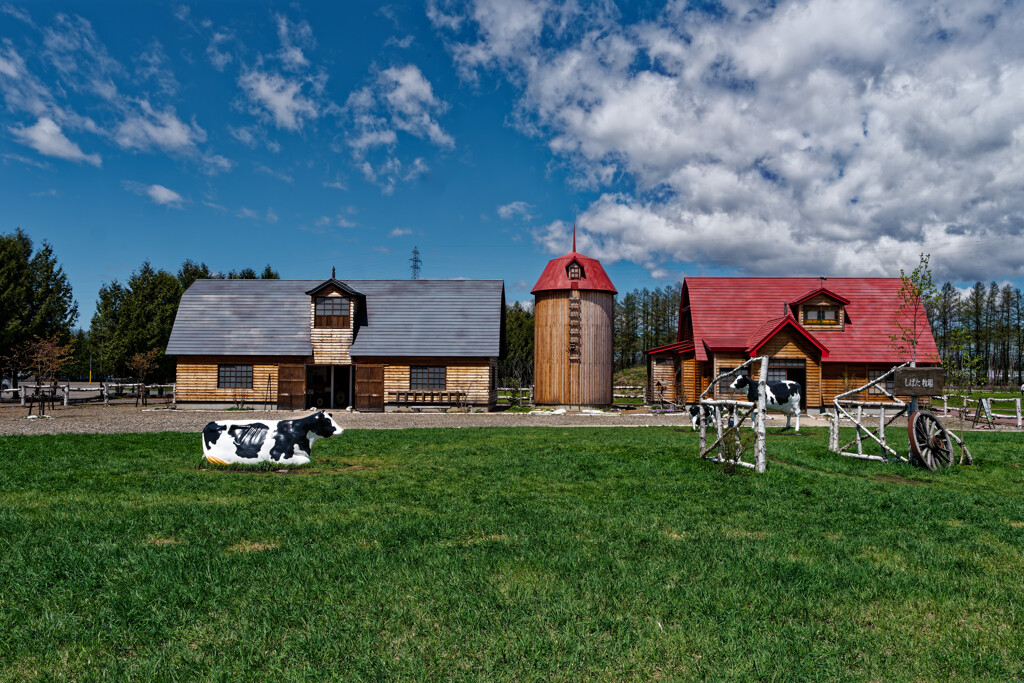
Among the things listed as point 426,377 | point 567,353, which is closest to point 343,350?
point 426,377

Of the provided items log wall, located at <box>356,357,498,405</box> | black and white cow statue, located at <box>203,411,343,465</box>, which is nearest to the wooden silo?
log wall, located at <box>356,357,498,405</box>

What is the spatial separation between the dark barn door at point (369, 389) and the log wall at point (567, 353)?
385 inches

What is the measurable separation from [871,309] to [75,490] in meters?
38.3

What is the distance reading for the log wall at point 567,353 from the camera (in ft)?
118

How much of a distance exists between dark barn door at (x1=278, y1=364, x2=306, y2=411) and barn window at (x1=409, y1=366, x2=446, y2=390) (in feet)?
19.8

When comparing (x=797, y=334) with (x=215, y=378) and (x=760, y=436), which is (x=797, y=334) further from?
(x=215, y=378)

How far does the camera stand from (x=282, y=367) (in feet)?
108

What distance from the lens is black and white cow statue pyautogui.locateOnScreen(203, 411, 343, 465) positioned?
38.8 feet

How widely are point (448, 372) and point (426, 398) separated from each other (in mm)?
1899

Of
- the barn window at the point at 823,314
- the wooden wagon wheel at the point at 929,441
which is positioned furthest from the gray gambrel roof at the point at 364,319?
the wooden wagon wheel at the point at 929,441

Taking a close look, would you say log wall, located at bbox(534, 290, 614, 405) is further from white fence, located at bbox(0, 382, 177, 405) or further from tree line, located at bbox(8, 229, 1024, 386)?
white fence, located at bbox(0, 382, 177, 405)

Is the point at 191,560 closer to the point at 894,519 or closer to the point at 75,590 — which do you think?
the point at 75,590

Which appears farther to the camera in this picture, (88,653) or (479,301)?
(479,301)

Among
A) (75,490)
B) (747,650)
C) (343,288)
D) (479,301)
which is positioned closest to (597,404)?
(479,301)
